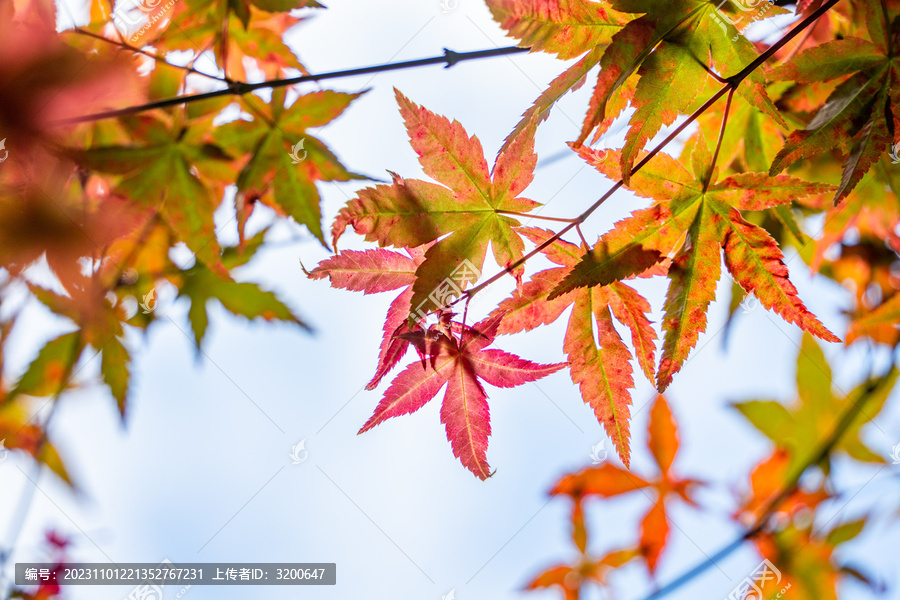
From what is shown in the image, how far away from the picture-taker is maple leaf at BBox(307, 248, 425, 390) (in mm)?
748

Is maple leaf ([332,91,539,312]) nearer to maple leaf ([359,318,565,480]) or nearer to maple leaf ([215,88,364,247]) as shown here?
maple leaf ([359,318,565,480])

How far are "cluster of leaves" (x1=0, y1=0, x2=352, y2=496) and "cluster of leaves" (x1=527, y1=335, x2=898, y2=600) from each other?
1146 millimetres

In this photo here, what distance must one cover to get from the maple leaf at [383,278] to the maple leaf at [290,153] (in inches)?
10.2

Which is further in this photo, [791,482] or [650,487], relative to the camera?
[650,487]

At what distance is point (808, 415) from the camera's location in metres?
1.35

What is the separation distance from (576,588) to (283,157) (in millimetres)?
1734

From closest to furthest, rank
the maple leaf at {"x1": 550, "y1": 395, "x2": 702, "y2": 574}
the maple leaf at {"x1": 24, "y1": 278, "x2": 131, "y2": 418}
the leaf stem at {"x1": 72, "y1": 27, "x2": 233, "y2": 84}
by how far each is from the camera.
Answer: the leaf stem at {"x1": 72, "y1": 27, "x2": 233, "y2": 84}, the maple leaf at {"x1": 24, "y1": 278, "x2": 131, "y2": 418}, the maple leaf at {"x1": 550, "y1": 395, "x2": 702, "y2": 574}

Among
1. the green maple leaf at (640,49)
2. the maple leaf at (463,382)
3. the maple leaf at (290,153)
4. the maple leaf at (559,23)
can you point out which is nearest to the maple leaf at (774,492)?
the maple leaf at (463,382)

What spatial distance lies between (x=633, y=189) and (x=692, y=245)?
13cm

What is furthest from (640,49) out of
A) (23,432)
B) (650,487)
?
(23,432)

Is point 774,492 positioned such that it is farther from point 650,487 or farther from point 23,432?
point 23,432

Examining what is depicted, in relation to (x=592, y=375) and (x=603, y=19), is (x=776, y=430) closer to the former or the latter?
(x=592, y=375)

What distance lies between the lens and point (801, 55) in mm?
667

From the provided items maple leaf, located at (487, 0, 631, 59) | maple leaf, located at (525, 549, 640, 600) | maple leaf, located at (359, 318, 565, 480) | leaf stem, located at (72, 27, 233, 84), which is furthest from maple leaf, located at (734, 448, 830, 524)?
leaf stem, located at (72, 27, 233, 84)
